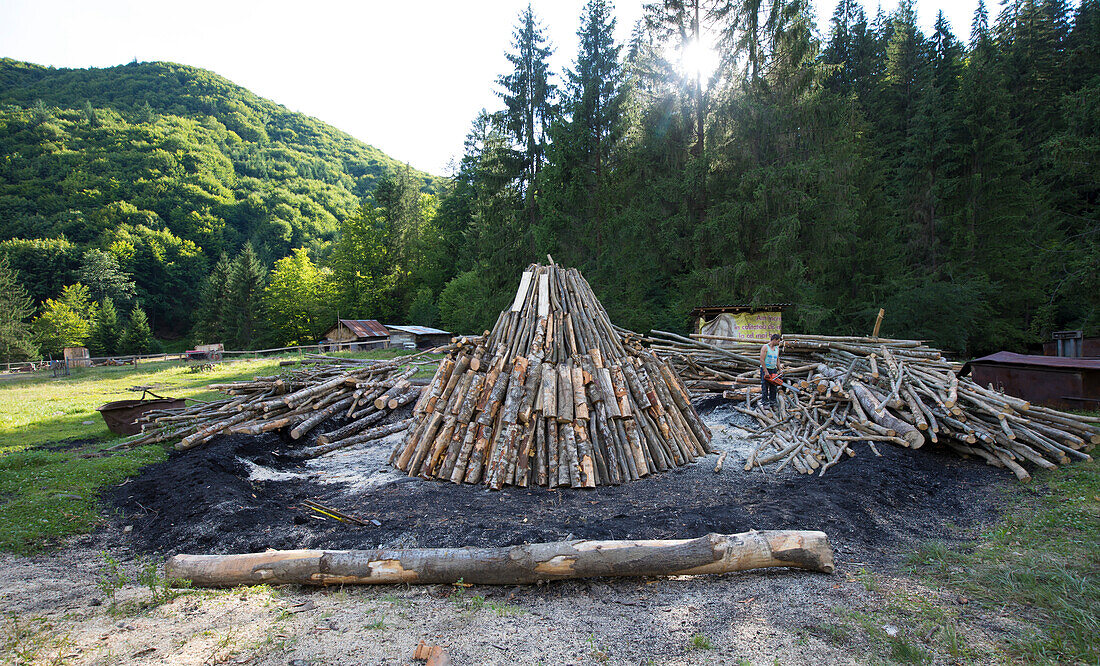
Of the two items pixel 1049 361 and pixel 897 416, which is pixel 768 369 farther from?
pixel 1049 361

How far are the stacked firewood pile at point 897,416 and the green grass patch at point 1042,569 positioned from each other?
1155mm

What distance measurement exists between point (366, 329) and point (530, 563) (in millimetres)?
36812

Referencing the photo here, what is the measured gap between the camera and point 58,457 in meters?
8.32

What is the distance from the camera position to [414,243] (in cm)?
4775

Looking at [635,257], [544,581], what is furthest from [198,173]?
[544,581]

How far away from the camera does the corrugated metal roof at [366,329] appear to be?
36.9m

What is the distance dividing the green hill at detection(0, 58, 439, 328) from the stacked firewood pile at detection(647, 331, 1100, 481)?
160ft

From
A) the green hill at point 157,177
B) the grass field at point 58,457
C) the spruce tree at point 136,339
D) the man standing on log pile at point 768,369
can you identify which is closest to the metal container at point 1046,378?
the man standing on log pile at point 768,369

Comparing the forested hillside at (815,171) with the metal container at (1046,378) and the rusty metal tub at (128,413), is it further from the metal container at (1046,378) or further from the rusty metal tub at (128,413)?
the rusty metal tub at (128,413)

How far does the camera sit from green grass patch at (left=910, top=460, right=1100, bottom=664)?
3121mm

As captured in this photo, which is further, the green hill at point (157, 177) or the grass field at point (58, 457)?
the green hill at point (157, 177)

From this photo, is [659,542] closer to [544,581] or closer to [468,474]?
[544,581]

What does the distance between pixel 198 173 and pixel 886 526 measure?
10904cm

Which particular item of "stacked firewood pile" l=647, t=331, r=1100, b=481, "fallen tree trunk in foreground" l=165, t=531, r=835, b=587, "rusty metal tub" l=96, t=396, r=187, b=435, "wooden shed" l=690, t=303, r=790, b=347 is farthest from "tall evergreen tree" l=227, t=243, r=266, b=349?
"fallen tree trunk in foreground" l=165, t=531, r=835, b=587
